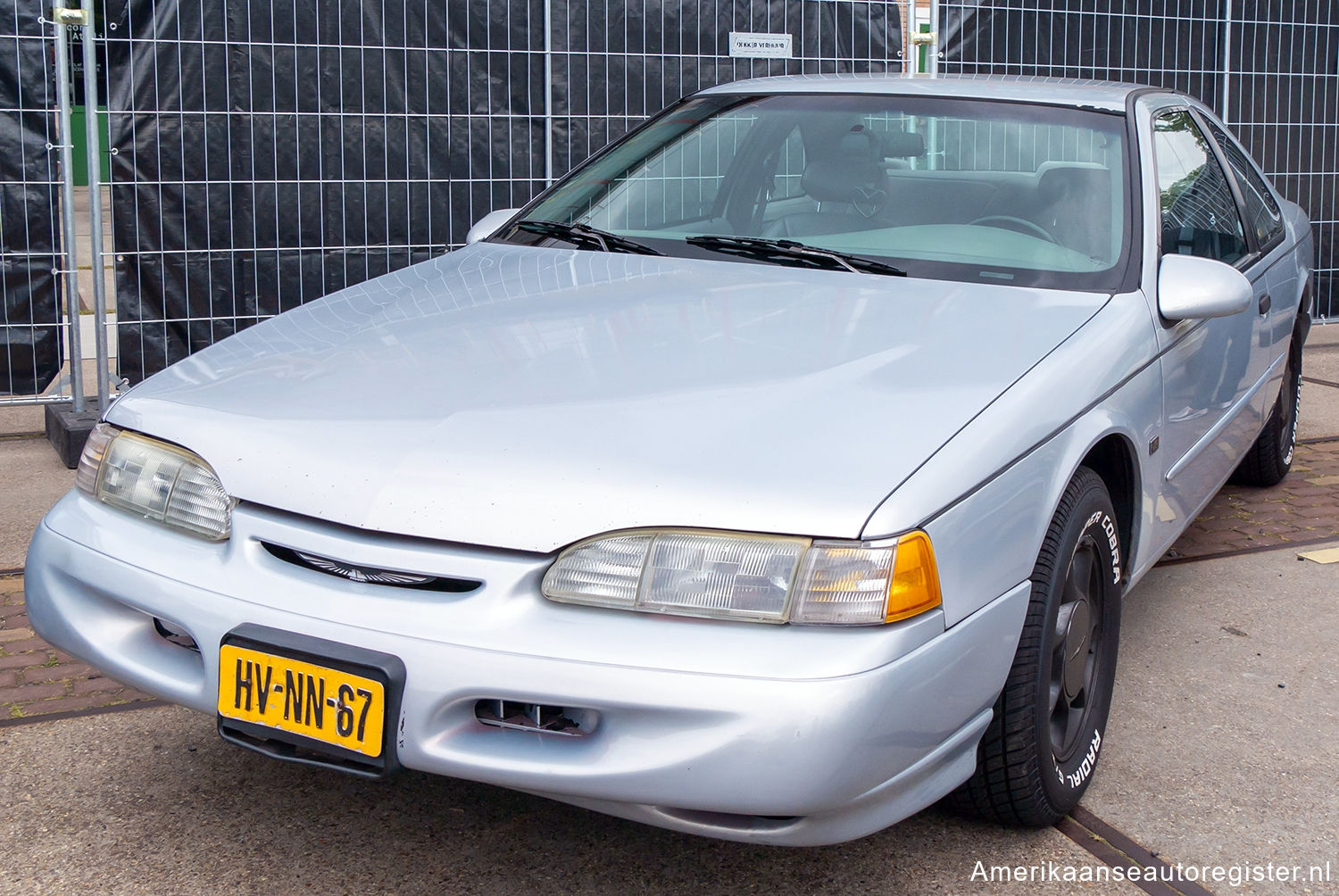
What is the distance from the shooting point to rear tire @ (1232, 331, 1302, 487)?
499 cm

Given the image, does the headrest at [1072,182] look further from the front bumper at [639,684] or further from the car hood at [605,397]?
the front bumper at [639,684]

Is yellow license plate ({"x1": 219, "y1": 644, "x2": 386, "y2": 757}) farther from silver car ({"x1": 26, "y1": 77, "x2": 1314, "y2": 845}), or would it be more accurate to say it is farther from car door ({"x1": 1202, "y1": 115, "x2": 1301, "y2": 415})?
car door ({"x1": 1202, "y1": 115, "x2": 1301, "y2": 415})

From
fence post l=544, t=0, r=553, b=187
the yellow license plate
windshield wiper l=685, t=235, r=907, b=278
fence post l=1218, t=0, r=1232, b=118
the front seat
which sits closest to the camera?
the yellow license plate

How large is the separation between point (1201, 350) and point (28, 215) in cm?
484

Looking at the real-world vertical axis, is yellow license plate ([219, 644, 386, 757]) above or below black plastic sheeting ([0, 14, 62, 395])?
below

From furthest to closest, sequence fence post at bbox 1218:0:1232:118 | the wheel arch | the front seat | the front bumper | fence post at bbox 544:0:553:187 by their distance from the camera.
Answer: fence post at bbox 1218:0:1232:118 → fence post at bbox 544:0:553:187 → the front seat → the wheel arch → the front bumper

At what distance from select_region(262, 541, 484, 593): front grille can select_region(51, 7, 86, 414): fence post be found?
367 cm

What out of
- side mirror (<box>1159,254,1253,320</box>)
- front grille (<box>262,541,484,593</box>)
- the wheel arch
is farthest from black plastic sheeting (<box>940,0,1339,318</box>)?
front grille (<box>262,541,484,593</box>)

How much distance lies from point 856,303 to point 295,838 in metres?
1.50

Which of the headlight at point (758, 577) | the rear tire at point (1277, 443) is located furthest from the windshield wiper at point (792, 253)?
the rear tire at point (1277, 443)

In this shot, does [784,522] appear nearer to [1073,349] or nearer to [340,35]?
[1073,349]

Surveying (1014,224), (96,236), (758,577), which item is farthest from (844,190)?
(96,236)

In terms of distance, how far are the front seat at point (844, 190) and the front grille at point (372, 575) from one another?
1526mm

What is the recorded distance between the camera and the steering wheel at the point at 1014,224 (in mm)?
3162
